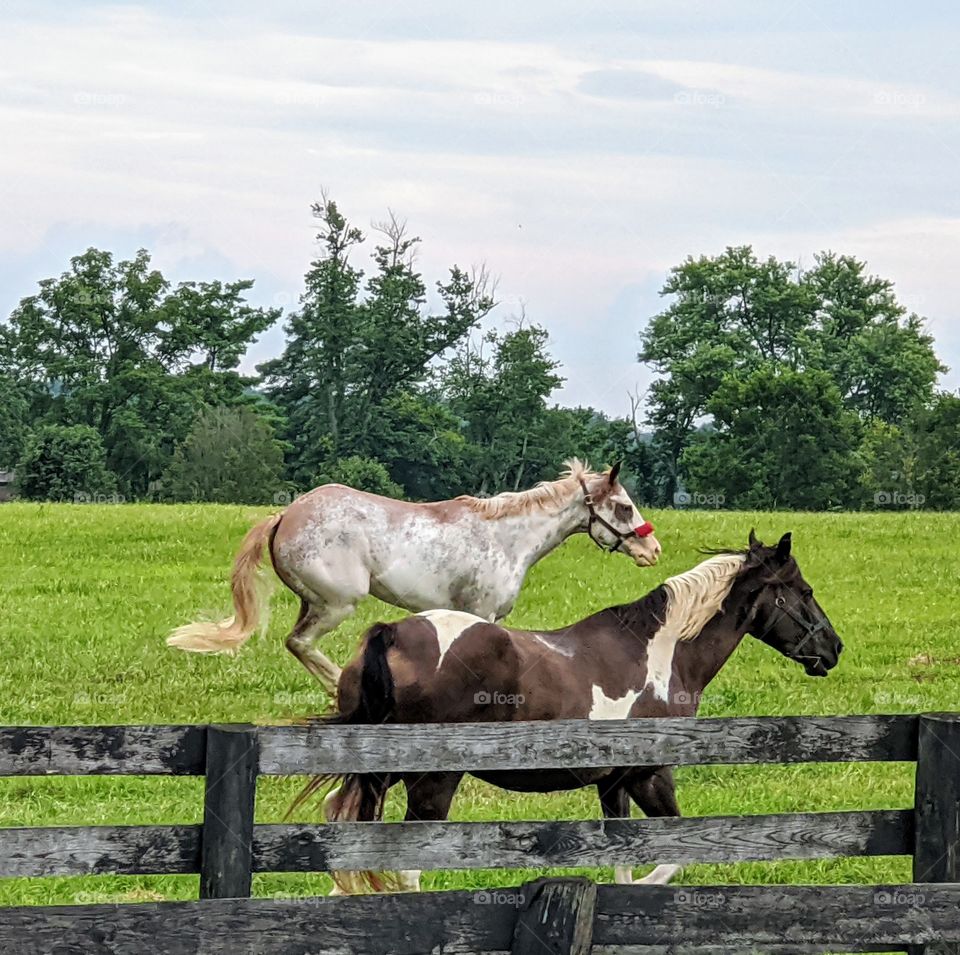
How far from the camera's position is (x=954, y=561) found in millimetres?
A: 25891

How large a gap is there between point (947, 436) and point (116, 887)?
55.5 m

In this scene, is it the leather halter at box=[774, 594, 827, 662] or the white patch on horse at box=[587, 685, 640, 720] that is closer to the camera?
the white patch on horse at box=[587, 685, 640, 720]

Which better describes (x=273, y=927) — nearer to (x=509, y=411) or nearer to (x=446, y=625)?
(x=446, y=625)

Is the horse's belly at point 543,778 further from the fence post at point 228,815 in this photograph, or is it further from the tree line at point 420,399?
the tree line at point 420,399

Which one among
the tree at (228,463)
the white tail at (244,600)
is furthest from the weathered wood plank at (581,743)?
the tree at (228,463)

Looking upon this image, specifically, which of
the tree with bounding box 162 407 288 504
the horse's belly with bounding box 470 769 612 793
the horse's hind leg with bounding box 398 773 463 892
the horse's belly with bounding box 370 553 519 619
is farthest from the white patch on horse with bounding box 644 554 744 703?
the tree with bounding box 162 407 288 504

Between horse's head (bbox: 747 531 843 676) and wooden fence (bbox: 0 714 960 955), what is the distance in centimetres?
299

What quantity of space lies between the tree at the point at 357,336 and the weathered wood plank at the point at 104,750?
180ft

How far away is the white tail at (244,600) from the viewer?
13.3 m

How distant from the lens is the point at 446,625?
25.3 feet

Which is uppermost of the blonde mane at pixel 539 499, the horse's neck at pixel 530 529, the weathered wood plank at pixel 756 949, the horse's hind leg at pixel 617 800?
the blonde mane at pixel 539 499

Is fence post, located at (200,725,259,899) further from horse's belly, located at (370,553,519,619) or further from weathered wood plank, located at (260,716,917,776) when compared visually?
horse's belly, located at (370,553,519,619)

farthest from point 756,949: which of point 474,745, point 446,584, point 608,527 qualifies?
point 446,584

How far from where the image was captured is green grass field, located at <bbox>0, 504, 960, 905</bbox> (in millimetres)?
11070
